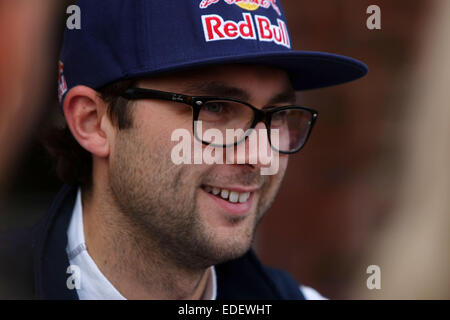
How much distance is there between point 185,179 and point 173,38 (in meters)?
0.47

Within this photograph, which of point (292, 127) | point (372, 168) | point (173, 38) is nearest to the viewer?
point (173, 38)

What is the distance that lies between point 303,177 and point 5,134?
2.01 m

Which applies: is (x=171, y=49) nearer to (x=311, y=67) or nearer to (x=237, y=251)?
(x=311, y=67)

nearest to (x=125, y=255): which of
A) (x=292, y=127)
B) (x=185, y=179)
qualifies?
(x=185, y=179)

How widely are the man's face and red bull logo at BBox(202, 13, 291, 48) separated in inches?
4.1

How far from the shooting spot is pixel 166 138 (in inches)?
68.3

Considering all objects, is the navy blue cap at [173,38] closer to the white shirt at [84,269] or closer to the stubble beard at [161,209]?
the stubble beard at [161,209]

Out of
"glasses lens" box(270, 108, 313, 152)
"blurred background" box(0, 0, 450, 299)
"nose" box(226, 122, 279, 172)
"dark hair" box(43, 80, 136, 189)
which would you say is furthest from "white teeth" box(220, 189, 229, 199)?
"blurred background" box(0, 0, 450, 299)

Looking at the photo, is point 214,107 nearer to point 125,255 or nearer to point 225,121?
point 225,121

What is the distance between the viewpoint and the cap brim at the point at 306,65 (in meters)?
1.65

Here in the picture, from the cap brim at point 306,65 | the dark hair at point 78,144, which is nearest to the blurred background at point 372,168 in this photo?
the dark hair at point 78,144

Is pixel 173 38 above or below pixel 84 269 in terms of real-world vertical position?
above

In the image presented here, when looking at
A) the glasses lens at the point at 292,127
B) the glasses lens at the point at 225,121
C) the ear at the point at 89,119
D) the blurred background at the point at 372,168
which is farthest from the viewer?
the blurred background at the point at 372,168

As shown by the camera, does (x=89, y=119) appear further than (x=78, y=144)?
No
